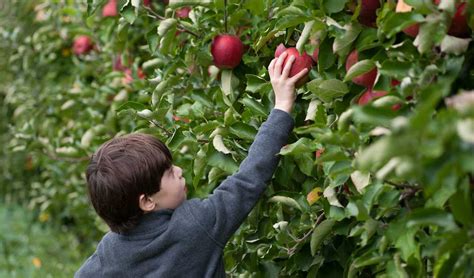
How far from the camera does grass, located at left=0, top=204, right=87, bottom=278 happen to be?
455 centimetres

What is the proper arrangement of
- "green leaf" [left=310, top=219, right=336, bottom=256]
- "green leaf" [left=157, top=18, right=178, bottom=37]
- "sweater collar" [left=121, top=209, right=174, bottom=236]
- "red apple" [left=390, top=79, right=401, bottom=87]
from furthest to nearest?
"green leaf" [left=157, top=18, right=178, bottom=37] < "sweater collar" [left=121, top=209, right=174, bottom=236] < "green leaf" [left=310, top=219, right=336, bottom=256] < "red apple" [left=390, top=79, right=401, bottom=87]

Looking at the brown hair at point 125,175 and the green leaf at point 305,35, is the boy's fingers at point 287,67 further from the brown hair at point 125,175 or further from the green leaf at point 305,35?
the brown hair at point 125,175

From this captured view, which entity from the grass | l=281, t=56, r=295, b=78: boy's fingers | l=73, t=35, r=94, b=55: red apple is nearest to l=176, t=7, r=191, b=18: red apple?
l=281, t=56, r=295, b=78: boy's fingers

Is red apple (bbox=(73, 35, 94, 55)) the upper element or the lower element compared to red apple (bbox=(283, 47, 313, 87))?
lower

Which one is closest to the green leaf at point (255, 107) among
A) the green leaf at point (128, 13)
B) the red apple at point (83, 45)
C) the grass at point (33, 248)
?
the green leaf at point (128, 13)

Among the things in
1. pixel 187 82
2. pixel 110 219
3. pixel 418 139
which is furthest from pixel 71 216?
pixel 418 139

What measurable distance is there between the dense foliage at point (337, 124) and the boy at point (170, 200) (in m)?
0.07

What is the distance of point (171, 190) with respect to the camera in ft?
6.46

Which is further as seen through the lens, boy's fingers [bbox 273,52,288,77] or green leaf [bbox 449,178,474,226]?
boy's fingers [bbox 273,52,288,77]

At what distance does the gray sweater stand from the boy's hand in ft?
0.08

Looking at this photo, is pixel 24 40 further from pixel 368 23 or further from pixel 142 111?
pixel 368 23

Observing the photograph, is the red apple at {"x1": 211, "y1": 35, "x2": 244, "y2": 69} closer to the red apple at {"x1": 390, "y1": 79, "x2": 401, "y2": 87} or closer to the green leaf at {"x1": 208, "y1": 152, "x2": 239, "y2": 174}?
the green leaf at {"x1": 208, "y1": 152, "x2": 239, "y2": 174}

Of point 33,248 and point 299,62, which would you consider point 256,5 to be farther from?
point 33,248

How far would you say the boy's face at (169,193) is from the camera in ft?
6.44
